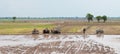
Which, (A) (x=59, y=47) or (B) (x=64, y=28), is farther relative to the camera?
(B) (x=64, y=28)

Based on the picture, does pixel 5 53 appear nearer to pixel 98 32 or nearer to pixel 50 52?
pixel 50 52

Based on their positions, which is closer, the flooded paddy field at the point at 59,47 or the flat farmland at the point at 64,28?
the flooded paddy field at the point at 59,47

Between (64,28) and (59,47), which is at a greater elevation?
(59,47)

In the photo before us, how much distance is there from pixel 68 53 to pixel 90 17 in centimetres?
11313

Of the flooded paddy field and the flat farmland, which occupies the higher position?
the flooded paddy field

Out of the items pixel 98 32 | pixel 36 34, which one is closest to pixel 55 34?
pixel 36 34

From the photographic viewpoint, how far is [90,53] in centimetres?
1791

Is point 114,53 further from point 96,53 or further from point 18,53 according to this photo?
point 18,53

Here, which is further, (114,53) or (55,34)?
(55,34)

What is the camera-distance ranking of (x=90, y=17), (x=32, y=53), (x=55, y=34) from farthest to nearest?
(x=90, y=17) → (x=55, y=34) → (x=32, y=53)

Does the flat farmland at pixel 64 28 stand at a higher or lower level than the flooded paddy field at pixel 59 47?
lower

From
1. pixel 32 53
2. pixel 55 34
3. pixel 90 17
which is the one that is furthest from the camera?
pixel 90 17

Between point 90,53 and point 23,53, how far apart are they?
4.24 metres

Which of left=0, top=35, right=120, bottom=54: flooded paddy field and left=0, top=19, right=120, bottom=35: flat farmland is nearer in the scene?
left=0, top=35, right=120, bottom=54: flooded paddy field
